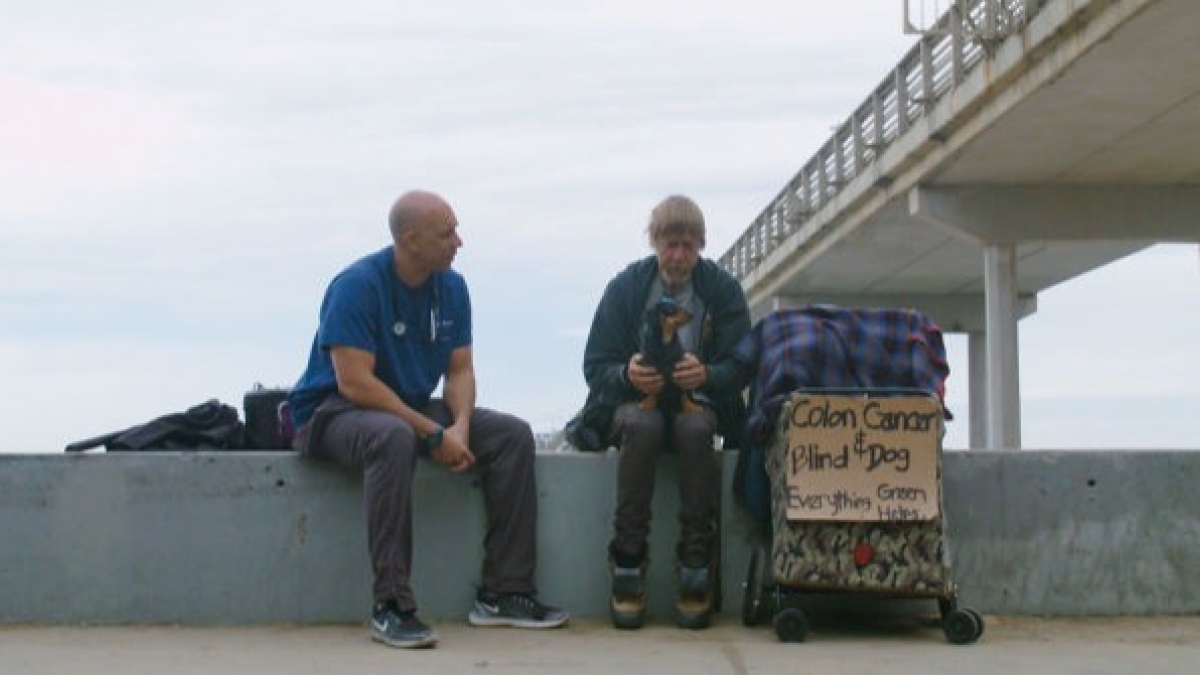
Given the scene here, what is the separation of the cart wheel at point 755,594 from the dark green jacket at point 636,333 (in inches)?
23.2

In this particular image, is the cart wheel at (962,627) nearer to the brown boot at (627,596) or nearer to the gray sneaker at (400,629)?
the brown boot at (627,596)

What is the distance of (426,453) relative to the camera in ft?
22.2

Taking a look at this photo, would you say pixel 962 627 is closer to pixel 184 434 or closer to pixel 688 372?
pixel 688 372

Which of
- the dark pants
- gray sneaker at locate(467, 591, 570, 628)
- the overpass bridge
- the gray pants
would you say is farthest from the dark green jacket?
the overpass bridge

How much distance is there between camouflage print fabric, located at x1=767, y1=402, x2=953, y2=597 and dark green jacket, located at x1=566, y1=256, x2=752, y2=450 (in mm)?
717

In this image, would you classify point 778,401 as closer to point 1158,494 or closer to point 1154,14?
point 1158,494

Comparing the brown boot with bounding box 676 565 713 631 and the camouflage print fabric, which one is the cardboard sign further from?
the brown boot with bounding box 676 565 713 631

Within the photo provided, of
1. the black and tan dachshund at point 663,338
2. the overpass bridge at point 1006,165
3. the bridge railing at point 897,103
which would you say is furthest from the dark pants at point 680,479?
the bridge railing at point 897,103

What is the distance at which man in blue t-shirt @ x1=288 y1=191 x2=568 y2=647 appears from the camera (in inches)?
253

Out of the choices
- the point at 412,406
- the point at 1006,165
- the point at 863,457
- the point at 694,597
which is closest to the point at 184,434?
the point at 412,406

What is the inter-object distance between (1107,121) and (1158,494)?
17.7 meters

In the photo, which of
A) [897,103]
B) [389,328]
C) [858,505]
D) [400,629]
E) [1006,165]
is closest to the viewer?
[400,629]

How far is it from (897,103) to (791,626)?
73.5 feet

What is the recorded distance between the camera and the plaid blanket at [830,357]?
679 centimetres
